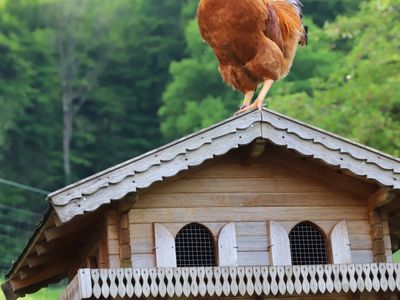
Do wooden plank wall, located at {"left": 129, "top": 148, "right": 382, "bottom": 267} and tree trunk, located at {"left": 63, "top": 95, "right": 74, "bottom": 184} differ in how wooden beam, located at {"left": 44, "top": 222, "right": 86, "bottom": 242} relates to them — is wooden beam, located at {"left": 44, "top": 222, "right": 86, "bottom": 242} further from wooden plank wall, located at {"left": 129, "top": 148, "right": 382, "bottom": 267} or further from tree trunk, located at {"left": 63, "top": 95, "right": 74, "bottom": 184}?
tree trunk, located at {"left": 63, "top": 95, "right": 74, "bottom": 184}

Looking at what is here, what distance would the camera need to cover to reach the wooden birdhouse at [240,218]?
432 inches

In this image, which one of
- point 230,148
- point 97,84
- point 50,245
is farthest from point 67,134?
point 230,148

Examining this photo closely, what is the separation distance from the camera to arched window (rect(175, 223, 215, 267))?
1171 centimetres

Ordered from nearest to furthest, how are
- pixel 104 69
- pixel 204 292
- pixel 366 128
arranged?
pixel 204 292
pixel 366 128
pixel 104 69

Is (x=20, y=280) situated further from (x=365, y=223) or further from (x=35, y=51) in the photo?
(x=35, y=51)

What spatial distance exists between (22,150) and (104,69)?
733 centimetres

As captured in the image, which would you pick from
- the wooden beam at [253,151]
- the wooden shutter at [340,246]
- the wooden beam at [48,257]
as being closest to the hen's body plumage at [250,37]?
the wooden beam at [253,151]

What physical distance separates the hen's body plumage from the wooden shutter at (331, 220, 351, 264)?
55.8 inches

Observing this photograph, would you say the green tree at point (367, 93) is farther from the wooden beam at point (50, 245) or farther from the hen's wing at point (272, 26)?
the hen's wing at point (272, 26)

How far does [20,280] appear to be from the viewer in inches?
521

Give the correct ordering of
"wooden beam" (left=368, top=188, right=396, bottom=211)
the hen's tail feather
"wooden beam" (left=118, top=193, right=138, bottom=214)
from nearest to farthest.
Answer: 1. "wooden beam" (left=118, top=193, right=138, bottom=214)
2. "wooden beam" (left=368, top=188, right=396, bottom=211)
3. the hen's tail feather

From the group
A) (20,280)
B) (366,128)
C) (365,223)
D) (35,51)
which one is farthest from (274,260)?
(35,51)

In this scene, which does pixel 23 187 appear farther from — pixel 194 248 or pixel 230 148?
pixel 230 148

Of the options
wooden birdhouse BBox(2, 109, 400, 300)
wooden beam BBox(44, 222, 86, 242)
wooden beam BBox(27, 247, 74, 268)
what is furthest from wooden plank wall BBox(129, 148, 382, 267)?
wooden beam BBox(27, 247, 74, 268)
